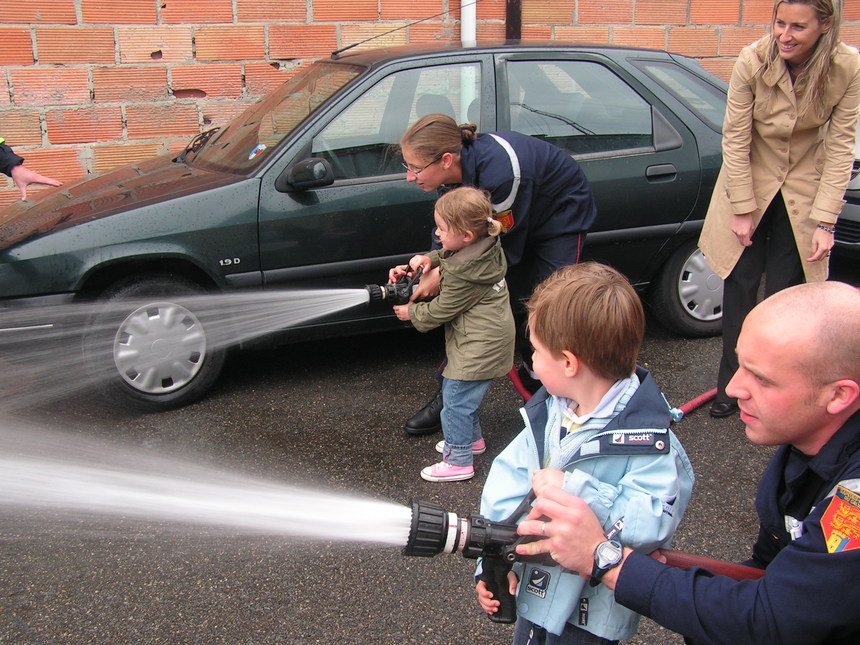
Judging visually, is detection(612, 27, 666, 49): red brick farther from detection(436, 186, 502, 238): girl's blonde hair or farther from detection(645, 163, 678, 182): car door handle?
detection(436, 186, 502, 238): girl's blonde hair

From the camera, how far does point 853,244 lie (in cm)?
612

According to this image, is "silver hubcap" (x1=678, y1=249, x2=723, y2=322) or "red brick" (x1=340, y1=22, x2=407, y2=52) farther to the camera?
"red brick" (x1=340, y1=22, x2=407, y2=52)

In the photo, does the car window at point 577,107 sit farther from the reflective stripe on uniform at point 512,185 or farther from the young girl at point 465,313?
the young girl at point 465,313

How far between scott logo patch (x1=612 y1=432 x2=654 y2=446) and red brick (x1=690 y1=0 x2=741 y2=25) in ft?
26.2

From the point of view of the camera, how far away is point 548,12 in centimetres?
796

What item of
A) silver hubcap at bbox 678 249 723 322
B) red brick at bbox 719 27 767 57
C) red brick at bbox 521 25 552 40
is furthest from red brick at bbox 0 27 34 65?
red brick at bbox 719 27 767 57

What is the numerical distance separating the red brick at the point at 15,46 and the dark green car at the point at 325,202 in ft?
7.42

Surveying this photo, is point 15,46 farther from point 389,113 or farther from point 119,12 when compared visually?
point 389,113

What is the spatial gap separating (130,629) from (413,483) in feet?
4.48

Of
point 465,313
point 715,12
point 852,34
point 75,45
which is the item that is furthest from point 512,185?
point 852,34

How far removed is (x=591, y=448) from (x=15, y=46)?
646cm

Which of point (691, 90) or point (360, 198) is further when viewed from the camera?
point (691, 90)

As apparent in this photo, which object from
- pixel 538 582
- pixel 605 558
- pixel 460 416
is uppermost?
pixel 605 558

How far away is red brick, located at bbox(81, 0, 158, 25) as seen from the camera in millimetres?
6590
